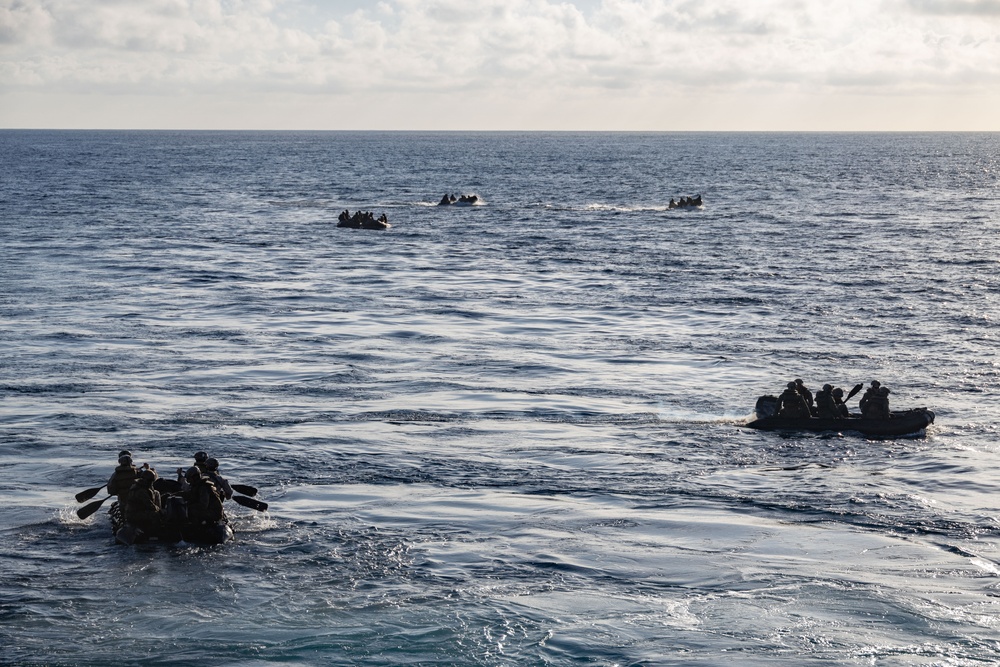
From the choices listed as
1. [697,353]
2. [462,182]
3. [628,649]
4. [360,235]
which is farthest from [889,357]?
[462,182]

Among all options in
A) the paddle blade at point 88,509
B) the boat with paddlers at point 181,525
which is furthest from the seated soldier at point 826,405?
the paddle blade at point 88,509

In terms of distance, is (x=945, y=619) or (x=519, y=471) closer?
(x=945, y=619)

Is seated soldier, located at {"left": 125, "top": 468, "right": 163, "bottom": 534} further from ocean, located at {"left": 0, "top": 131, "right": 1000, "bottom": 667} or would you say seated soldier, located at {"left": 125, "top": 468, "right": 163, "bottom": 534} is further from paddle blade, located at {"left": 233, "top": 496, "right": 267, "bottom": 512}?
paddle blade, located at {"left": 233, "top": 496, "right": 267, "bottom": 512}

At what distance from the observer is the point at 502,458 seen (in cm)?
2758

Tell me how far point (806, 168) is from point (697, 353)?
157m

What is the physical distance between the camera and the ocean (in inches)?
727

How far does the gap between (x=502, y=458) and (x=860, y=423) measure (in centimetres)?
980

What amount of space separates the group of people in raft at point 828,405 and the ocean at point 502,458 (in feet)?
2.71

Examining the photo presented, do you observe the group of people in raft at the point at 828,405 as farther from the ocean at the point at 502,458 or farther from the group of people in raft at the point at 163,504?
the group of people in raft at the point at 163,504

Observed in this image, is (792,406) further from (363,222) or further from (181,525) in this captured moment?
(363,222)

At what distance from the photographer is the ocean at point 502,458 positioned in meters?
18.5

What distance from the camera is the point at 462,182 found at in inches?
5802

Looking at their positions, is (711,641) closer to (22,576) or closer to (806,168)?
(22,576)

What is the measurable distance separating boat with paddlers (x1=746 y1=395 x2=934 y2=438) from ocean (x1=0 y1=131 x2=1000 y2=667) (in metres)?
0.39
